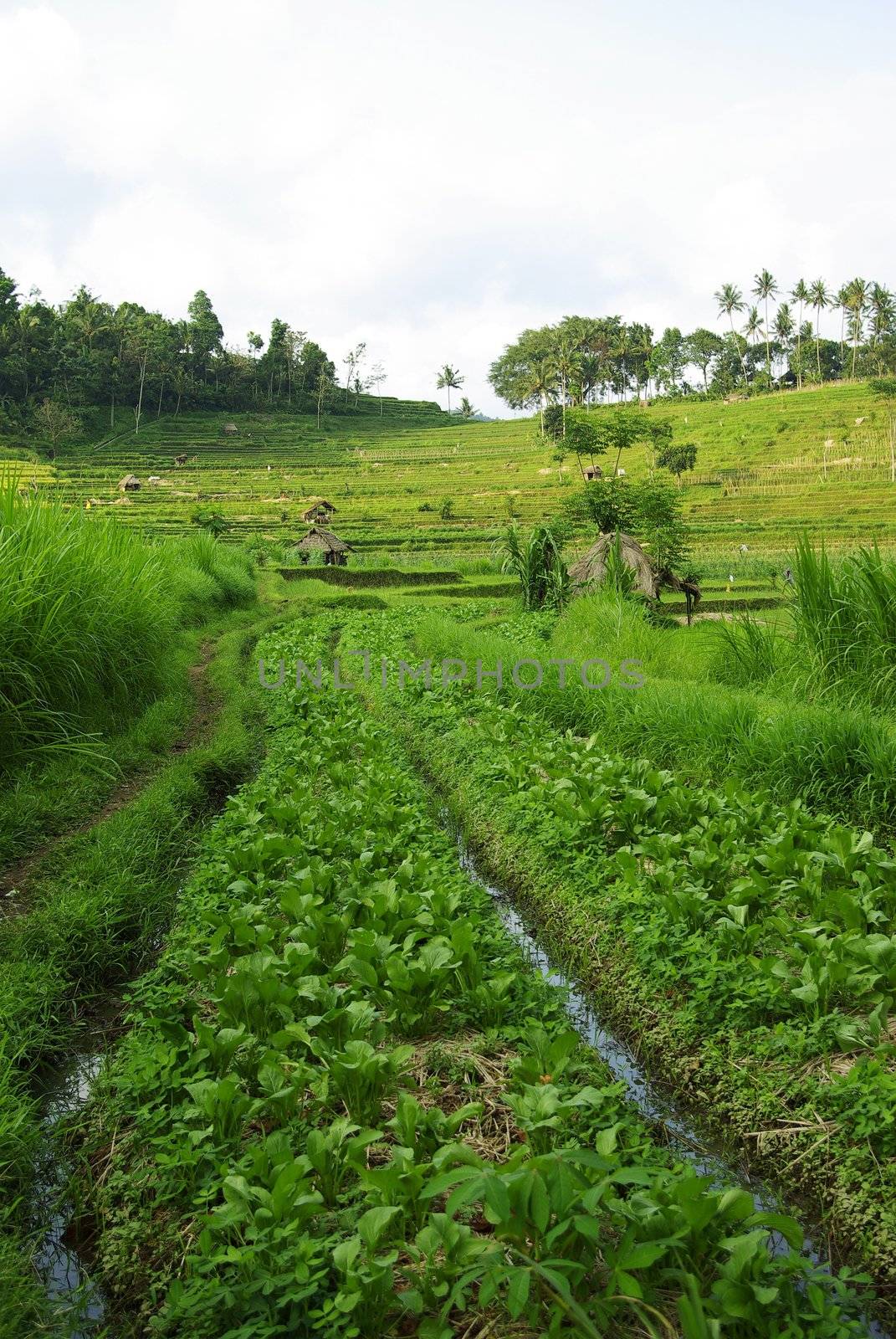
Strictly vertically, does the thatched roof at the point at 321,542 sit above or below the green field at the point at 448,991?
above

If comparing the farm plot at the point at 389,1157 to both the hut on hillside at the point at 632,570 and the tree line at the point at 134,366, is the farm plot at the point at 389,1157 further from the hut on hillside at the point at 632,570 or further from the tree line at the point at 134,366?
the tree line at the point at 134,366

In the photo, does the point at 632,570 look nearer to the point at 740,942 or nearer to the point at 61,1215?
the point at 740,942

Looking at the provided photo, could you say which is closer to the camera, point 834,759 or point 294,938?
point 294,938

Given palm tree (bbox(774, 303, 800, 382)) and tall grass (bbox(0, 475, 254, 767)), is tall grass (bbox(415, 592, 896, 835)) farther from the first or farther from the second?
palm tree (bbox(774, 303, 800, 382))

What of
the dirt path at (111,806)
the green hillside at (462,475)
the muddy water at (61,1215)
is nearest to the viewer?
the muddy water at (61,1215)

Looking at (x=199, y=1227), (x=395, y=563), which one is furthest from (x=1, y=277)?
(x=199, y=1227)

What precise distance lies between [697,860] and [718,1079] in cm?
100

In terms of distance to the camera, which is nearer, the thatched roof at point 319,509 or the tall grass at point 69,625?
the tall grass at point 69,625

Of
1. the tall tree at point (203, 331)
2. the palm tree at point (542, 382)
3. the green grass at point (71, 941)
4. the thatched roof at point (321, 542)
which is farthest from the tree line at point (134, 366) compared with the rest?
the green grass at point (71, 941)

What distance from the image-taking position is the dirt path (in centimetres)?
438

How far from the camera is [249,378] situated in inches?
2921

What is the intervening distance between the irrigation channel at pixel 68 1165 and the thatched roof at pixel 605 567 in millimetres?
10549

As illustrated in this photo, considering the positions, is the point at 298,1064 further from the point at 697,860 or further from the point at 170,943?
the point at 697,860

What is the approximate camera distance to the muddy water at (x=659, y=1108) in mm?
2574
